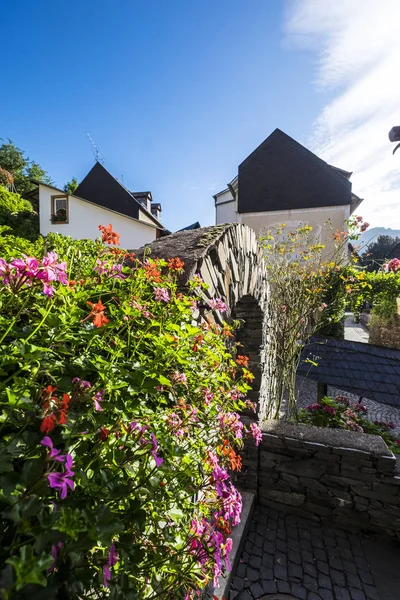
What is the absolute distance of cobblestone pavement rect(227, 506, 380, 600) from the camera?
242 cm

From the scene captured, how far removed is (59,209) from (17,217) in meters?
2.75

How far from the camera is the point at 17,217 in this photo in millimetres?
15398

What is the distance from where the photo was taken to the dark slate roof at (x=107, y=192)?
17.1 meters

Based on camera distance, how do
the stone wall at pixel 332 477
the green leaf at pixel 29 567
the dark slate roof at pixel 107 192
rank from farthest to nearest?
the dark slate roof at pixel 107 192 < the stone wall at pixel 332 477 < the green leaf at pixel 29 567

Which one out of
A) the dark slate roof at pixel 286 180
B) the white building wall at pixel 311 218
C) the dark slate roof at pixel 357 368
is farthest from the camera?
Result: the dark slate roof at pixel 286 180

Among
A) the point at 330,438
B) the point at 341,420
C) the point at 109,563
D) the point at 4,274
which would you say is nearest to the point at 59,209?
the point at 341,420

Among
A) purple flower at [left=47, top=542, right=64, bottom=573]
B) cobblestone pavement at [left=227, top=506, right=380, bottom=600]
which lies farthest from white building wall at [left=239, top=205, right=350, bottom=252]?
purple flower at [left=47, top=542, right=64, bottom=573]

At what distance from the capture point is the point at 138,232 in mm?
14844

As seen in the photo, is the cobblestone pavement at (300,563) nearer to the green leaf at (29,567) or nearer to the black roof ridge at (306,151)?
the green leaf at (29,567)

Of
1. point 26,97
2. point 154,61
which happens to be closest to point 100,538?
→ point 154,61

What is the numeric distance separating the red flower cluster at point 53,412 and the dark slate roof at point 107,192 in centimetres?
1734

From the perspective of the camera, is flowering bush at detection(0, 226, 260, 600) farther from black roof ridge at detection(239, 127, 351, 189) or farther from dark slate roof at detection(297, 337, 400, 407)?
black roof ridge at detection(239, 127, 351, 189)

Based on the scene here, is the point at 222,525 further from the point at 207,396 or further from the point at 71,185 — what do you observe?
the point at 71,185

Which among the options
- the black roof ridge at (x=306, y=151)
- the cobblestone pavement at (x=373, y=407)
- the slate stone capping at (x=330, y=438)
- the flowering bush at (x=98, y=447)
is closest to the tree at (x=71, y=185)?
the black roof ridge at (x=306, y=151)
